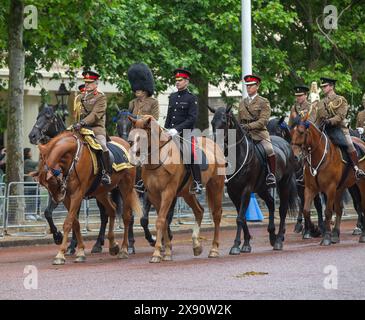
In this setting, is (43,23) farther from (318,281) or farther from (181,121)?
(318,281)

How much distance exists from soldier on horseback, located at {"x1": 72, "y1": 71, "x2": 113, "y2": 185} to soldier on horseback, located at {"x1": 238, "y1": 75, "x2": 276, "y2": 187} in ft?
8.54

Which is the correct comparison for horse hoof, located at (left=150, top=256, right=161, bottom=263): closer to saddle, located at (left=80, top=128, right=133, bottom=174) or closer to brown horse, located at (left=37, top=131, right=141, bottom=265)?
brown horse, located at (left=37, top=131, right=141, bottom=265)

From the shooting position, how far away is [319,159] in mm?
22094

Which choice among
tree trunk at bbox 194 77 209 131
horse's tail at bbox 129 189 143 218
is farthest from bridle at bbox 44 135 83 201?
tree trunk at bbox 194 77 209 131

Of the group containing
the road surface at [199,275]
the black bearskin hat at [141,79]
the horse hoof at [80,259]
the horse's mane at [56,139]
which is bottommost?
the road surface at [199,275]

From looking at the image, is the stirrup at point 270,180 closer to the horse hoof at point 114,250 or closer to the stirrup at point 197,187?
the stirrup at point 197,187

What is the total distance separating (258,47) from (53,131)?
17.6 meters

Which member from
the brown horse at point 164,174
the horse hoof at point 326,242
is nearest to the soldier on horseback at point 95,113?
the brown horse at point 164,174

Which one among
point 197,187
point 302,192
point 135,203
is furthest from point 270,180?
point 302,192

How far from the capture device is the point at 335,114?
22.6 meters

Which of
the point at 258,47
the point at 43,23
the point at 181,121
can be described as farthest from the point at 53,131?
the point at 258,47

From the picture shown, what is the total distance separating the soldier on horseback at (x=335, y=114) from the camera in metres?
22.5

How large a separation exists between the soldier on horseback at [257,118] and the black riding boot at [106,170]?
2.61 meters
